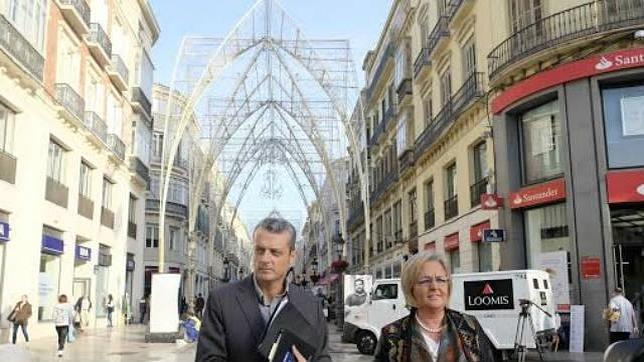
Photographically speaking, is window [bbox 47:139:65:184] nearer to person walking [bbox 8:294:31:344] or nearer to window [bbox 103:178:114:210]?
person walking [bbox 8:294:31:344]

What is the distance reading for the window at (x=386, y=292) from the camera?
65.3 ft

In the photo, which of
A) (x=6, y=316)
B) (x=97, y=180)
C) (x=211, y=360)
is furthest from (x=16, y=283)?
(x=211, y=360)

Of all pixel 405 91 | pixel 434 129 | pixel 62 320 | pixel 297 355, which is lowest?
pixel 62 320

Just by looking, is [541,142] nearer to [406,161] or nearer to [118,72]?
[406,161]

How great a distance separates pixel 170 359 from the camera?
1744 centimetres

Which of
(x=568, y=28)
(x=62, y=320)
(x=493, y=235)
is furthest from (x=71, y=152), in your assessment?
→ (x=568, y=28)

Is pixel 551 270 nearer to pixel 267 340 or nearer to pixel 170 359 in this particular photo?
pixel 170 359

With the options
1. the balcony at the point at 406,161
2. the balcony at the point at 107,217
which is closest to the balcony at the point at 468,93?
the balcony at the point at 406,161

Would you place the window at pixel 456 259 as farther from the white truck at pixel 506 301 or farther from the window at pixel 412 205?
the white truck at pixel 506 301

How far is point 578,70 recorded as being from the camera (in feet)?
60.0

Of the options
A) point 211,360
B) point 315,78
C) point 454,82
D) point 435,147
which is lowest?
point 211,360

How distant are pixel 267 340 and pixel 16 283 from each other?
22.0 metres

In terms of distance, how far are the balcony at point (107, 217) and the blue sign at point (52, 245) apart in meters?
6.80

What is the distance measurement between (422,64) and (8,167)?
18.9 meters
